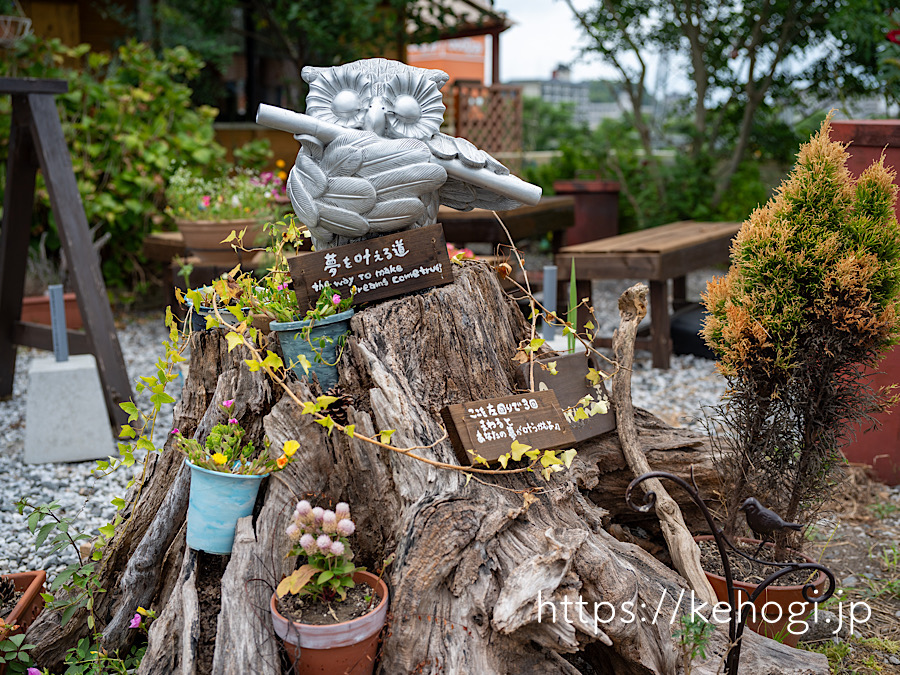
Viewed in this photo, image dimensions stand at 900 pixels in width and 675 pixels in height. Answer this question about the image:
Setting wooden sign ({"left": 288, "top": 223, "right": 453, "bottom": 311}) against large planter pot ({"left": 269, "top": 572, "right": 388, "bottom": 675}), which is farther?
wooden sign ({"left": 288, "top": 223, "right": 453, "bottom": 311})

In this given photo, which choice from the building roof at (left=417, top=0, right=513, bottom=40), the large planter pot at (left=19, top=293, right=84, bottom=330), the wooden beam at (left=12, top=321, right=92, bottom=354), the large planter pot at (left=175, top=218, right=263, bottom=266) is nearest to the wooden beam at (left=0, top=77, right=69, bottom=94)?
the large planter pot at (left=175, top=218, right=263, bottom=266)

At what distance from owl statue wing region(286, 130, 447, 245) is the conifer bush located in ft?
3.52

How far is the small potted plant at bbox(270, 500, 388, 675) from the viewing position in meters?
1.75

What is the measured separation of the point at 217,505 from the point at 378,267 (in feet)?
2.72

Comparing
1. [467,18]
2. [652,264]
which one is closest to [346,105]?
[652,264]

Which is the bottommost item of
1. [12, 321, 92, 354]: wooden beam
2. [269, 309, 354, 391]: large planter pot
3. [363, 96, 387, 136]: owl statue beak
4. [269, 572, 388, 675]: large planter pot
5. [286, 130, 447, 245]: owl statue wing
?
[269, 572, 388, 675]: large planter pot

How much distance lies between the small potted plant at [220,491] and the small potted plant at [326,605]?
231 millimetres

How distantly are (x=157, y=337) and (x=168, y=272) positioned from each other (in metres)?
0.59

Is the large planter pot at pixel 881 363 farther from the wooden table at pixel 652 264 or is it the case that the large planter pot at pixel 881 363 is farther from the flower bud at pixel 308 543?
the flower bud at pixel 308 543

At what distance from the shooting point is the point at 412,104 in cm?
248

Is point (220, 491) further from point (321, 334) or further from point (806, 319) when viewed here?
point (806, 319)

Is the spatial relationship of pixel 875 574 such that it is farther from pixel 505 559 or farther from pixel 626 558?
pixel 505 559

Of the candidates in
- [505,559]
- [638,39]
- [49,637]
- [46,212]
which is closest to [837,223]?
[505,559]

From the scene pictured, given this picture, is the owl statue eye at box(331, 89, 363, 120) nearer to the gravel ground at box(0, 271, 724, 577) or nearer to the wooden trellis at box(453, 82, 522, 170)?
the gravel ground at box(0, 271, 724, 577)
